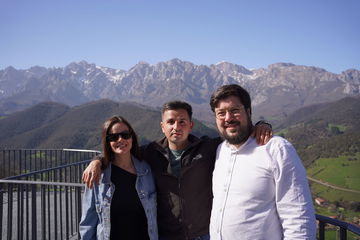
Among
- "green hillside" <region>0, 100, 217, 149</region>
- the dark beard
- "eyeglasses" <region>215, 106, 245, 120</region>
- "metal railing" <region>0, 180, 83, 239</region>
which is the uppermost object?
"green hillside" <region>0, 100, 217, 149</region>

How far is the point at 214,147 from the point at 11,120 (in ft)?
649

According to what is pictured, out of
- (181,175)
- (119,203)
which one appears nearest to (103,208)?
(119,203)

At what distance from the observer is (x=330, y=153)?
347ft

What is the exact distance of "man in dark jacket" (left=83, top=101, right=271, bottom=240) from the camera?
3.22 metres

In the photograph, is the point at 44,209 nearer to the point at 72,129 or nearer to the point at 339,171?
the point at 339,171

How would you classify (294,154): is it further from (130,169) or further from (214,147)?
(130,169)

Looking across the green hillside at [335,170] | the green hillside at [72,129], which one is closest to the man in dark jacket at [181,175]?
the green hillside at [335,170]

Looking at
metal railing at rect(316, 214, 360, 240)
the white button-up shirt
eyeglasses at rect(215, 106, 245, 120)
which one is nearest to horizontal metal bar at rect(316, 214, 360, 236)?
metal railing at rect(316, 214, 360, 240)

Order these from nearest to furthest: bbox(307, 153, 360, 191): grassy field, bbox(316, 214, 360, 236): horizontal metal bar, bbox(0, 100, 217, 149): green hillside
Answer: bbox(316, 214, 360, 236): horizontal metal bar < bbox(307, 153, 360, 191): grassy field < bbox(0, 100, 217, 149): green hillside

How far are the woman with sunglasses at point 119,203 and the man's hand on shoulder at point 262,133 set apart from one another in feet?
4.40

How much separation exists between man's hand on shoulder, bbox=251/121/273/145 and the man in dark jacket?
738 millimetres

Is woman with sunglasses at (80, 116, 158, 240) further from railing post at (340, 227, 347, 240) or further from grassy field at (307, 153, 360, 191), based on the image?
grassy field at (307, 153, 360, 191)

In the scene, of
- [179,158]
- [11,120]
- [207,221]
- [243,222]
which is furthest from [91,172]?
[11,120]

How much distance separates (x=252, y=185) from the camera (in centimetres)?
252
